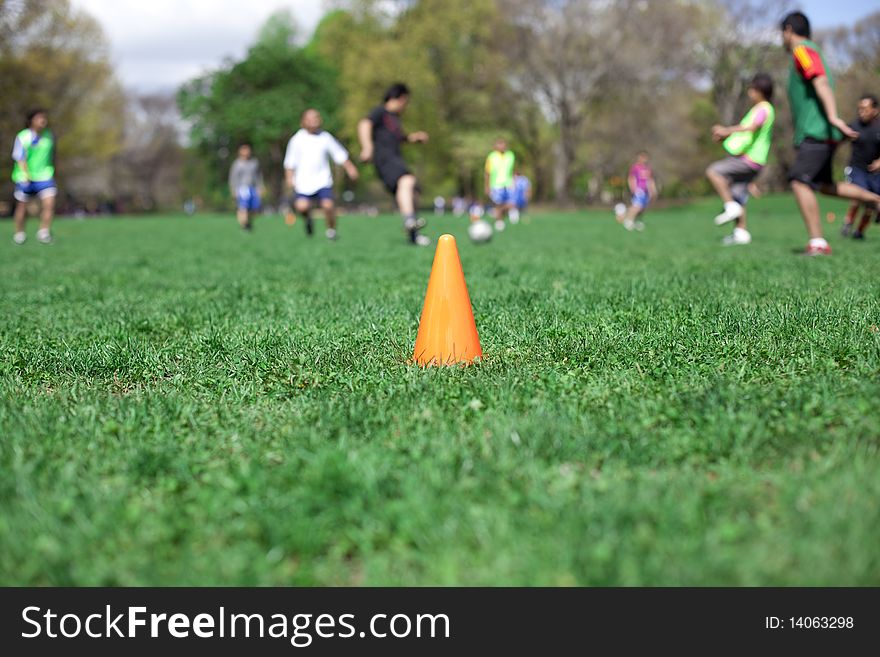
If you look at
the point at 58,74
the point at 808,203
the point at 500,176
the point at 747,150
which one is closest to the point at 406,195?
the point at 747,150

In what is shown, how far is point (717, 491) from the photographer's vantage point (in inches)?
86.6

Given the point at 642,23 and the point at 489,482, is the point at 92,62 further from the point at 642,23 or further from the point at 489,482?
the point at 489,482

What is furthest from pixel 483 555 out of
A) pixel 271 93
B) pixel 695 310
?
pixel 271 93

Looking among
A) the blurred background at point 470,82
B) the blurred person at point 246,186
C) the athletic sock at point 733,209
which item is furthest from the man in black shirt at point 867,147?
the blurred background at point 470,82

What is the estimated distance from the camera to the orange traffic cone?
3.89 meters

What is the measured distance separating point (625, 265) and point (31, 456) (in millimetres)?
6748

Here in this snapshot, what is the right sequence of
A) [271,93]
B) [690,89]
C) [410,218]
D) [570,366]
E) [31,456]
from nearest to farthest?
[31,456]
[570,366]
[410,218]
[690,89]
[271,93]

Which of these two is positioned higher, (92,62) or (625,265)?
(92,62)

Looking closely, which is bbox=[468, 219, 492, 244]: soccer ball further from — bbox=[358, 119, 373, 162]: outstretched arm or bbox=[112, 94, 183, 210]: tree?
bbox=[112, 94, 183, 210]: tree

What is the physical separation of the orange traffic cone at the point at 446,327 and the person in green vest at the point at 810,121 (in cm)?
611

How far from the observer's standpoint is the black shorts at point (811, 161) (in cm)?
866

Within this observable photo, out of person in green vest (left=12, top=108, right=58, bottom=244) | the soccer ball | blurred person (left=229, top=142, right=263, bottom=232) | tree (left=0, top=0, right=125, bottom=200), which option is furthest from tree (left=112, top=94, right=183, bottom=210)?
the soccer ball

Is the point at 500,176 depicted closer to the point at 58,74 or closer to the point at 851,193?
the point at 851,193
